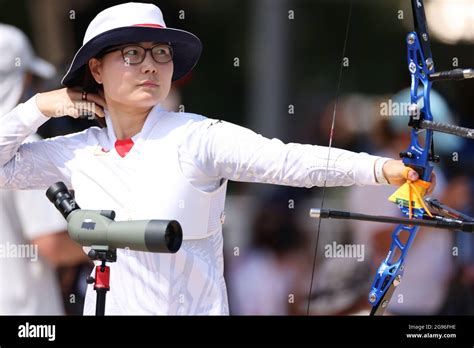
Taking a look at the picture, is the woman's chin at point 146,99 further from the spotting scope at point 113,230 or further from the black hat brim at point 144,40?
the spotting scope at point 113,230

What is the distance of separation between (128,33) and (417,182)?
0.78 meters

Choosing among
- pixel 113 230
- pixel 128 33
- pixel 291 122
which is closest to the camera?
pixel 113 230

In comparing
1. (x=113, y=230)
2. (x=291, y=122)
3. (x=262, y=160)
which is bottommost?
(x=113, y=230)

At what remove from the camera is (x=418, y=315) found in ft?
9.34

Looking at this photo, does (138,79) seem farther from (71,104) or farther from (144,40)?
(71,104)

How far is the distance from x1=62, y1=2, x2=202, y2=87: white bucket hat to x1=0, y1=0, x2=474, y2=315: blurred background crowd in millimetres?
392

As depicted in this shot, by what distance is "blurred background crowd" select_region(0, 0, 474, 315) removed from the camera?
2.99m

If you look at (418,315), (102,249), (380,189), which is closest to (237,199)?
(380,189)

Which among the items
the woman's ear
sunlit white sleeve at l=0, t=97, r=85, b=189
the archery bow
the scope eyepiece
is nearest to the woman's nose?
the woman's ear

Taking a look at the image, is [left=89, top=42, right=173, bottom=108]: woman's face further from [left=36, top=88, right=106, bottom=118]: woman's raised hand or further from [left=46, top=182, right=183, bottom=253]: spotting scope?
[left=46, top=182, right=183, bottom=253]: spotting scope

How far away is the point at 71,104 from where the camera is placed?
9.10 feet

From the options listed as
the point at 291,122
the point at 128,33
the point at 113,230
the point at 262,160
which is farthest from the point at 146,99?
the point at 291,122
